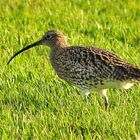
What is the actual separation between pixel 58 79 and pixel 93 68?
0.92 metres

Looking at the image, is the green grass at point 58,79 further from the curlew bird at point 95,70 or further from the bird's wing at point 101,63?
the bird's wing at point 101,63

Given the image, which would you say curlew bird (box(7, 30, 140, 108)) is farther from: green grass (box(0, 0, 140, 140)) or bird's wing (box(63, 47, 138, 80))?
green grass (box(0, 0, 140, 140))

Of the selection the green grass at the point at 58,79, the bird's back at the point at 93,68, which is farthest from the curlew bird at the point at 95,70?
the green grass at the point at 58,79

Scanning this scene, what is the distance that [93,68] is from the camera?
7.77 meters

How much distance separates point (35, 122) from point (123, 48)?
3.29 metres

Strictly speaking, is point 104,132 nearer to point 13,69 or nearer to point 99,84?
point 99,84

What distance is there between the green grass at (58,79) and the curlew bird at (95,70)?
0.49 ft

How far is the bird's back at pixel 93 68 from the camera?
767cm

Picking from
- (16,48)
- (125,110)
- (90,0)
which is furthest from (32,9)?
(125,110)

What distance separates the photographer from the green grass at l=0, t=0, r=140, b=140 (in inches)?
262

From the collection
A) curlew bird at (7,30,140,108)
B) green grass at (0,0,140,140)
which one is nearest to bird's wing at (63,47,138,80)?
curlew bird at (7,30,140,108)

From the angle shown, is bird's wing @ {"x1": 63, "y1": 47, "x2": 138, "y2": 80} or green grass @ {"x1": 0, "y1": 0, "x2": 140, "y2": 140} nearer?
green grass @ {"x1": 0, "y1": 0, "x2": 140, "y2": 140}

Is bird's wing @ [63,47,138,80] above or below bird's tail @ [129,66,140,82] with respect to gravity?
above

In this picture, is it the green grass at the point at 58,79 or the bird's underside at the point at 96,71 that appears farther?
the bird's underside at the point at 96,71
